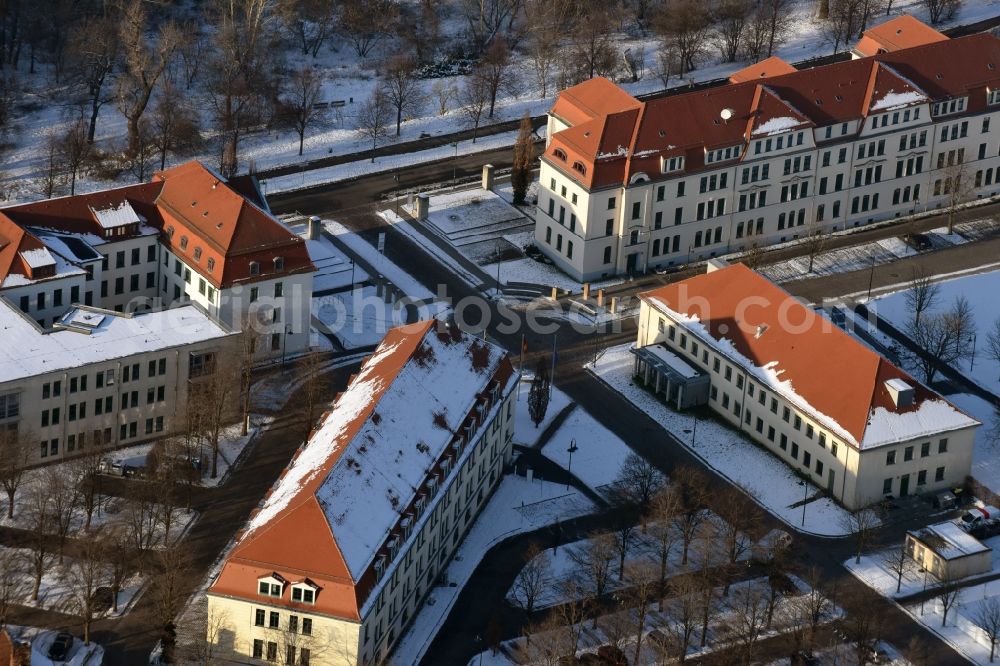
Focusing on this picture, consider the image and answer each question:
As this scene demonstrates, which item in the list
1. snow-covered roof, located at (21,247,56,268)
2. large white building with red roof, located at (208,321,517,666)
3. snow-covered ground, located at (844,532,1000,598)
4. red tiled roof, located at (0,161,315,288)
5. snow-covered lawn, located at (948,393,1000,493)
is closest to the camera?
large white building with red roof, located at (208,321,517,666)

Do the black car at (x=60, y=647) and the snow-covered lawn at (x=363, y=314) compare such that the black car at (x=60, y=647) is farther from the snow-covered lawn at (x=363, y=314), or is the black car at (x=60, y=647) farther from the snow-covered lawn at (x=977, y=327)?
the snow-covered lawn at (x=977, y=327)

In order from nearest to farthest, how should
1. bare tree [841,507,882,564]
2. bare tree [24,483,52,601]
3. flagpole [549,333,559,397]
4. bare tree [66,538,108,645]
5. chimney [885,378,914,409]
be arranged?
bare tree [66,538,108,645] → bare tree [24,483,52,601] → bare tree [841,507,882,564] → chimney [885,378,914,409] → flagpole [549,333,559,397]

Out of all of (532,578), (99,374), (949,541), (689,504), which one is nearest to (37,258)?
(99,374)

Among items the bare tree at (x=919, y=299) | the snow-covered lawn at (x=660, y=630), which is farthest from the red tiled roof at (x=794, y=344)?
the bare tree at (x=919, y=299)

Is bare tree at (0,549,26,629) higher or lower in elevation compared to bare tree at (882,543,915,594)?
lower

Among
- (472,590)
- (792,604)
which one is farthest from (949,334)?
(472,590)

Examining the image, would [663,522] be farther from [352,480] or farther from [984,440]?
[984,440]

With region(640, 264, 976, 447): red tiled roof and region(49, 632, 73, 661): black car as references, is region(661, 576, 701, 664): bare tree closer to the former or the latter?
region(640, 264, 976, 447): red tiled roof

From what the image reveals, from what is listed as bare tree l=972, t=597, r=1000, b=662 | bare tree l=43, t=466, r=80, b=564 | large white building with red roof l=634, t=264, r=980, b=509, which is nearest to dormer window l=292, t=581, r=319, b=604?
bare tree l=43, t=466, r=80, b=564

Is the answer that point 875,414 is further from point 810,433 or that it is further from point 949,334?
point 949,334
